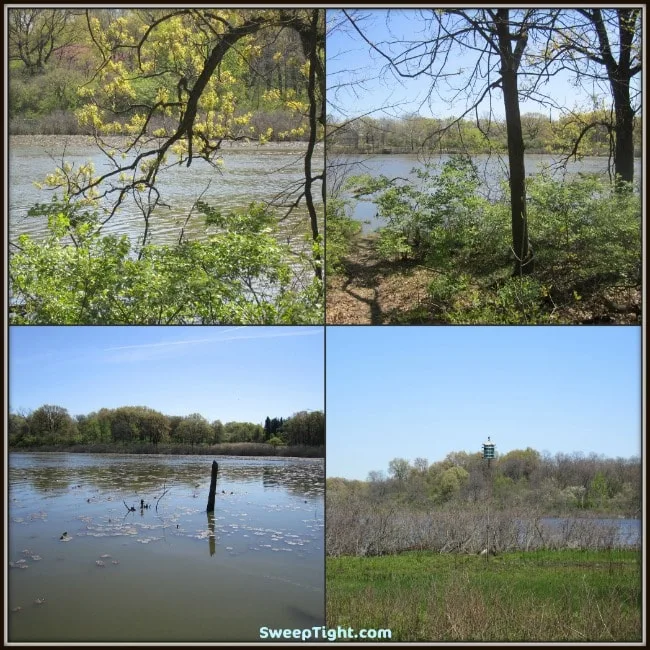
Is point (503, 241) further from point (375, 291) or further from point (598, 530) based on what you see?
point (598, 530)

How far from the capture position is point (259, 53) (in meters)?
4.80

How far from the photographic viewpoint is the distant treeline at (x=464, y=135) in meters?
4.54

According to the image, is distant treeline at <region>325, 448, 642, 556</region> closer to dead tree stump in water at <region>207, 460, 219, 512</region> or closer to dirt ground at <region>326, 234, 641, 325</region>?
dead tree stump in water at <region>207, 460, 219, 512</region>

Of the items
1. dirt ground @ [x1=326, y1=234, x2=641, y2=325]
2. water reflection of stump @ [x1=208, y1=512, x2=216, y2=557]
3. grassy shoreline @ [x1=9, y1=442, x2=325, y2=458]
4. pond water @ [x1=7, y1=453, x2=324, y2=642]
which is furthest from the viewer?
dirt ground @ [x1=326, y1=234, x2=641, y2=325]

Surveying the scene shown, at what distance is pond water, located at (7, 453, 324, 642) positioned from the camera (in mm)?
4074

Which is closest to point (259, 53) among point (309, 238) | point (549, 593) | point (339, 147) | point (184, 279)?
point (339, 147)

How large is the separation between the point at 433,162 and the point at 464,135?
295 millimetres

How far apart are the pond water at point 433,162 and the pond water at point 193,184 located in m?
0.32

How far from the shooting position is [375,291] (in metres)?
4.60

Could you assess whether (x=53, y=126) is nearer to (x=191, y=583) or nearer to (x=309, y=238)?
(x=309, y=238)

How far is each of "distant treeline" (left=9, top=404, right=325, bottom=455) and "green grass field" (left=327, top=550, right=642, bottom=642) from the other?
91cm

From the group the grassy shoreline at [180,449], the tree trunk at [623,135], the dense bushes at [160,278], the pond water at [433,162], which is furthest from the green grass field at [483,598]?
the tree trunk at [623,135]

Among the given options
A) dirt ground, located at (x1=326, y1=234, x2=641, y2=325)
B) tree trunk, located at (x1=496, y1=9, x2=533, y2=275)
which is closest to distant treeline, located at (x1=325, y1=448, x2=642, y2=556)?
dirt ground, located at (x1=326, y1=234, x2=641, y2=325)

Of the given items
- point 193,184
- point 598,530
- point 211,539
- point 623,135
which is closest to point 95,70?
point 193,184
